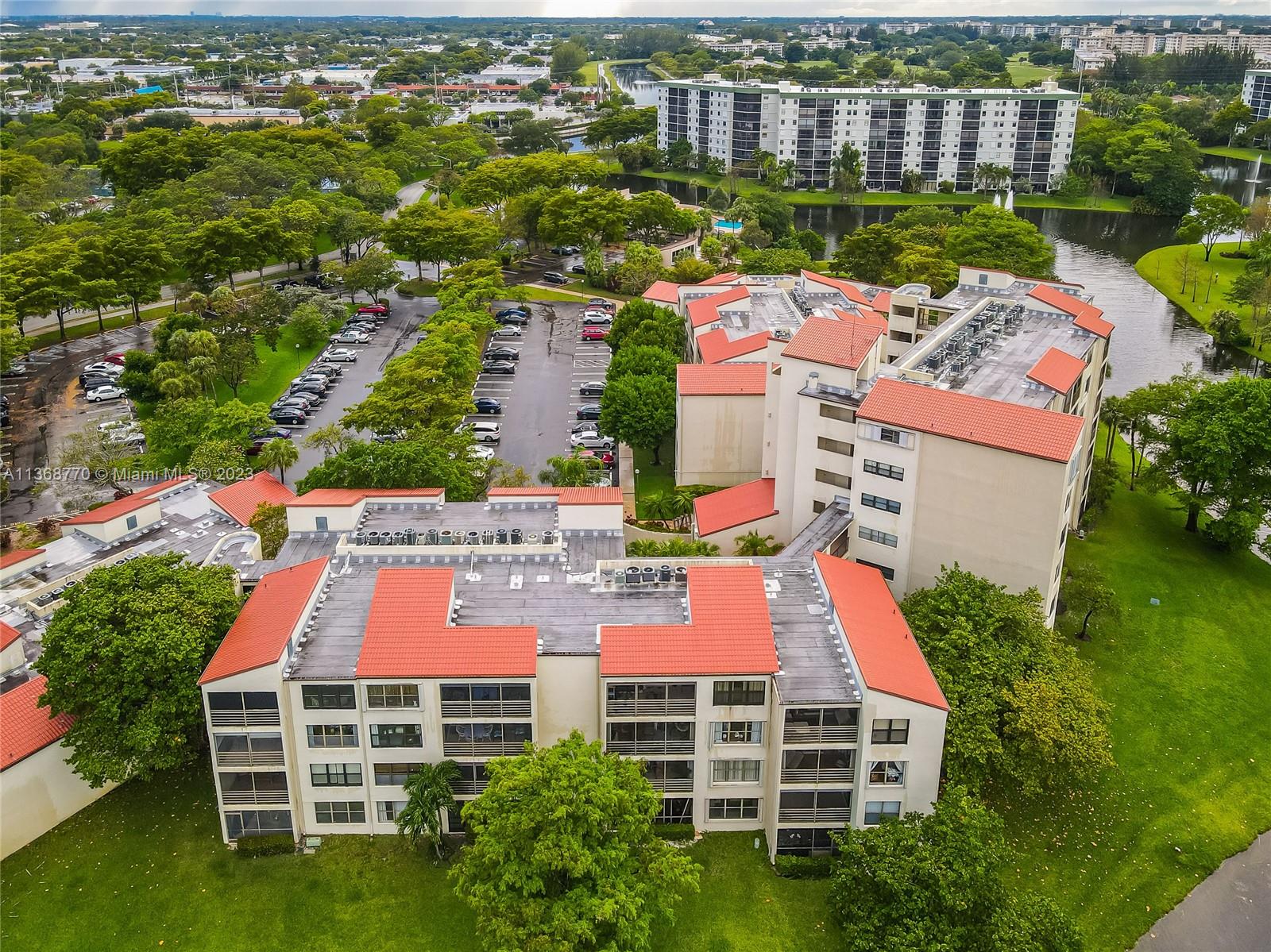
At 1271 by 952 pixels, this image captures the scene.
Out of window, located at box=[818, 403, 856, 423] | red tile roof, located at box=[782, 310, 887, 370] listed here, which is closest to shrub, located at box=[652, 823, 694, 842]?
window, located at box=[818, 403, 856, 423]

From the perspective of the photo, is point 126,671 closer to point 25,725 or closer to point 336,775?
point 25,725

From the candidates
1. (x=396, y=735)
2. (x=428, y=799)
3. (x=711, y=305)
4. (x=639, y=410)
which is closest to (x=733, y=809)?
(x=428, y=799)

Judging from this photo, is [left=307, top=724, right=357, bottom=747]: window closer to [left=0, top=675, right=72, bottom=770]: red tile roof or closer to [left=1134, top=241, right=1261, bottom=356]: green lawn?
[left=0, top=675, right=72, bottom=770]: red tile roof

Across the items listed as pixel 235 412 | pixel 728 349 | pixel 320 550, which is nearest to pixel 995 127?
pixel 728 349

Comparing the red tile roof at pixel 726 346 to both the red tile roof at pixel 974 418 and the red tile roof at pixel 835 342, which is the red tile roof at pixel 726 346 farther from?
the red tile roof at pixel 974 418

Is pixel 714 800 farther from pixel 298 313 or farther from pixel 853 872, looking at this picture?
pixel 298 313
